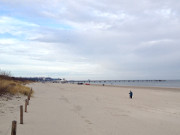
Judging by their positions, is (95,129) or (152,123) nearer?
(95,129)

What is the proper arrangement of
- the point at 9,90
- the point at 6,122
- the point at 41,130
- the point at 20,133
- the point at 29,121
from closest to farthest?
the point at 20,133 → the point at 41,130 → the point at 6,122 → the point at 29,121 → the point at 9,90

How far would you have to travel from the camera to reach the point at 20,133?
7.50 metres

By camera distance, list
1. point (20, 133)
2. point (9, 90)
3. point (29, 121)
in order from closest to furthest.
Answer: point (20, 133) < point (29, 121) < point (9, 90)

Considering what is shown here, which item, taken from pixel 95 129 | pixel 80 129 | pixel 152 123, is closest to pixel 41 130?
pixel 80 129

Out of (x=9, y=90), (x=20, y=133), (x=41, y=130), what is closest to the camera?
(x=20, y=133)

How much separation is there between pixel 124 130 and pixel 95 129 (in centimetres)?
116

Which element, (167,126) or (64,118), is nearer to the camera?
(167,126)

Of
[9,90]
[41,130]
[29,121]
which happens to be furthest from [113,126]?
[9,90]

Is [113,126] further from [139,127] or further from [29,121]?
[29,121]

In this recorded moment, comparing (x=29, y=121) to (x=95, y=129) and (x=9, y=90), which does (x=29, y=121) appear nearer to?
(x=95, y=129)

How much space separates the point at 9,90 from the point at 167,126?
14.9 m

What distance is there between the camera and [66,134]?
7754 mm

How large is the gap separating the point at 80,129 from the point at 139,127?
8.51 feet

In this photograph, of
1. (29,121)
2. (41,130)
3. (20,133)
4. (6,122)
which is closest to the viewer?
(20,133)
